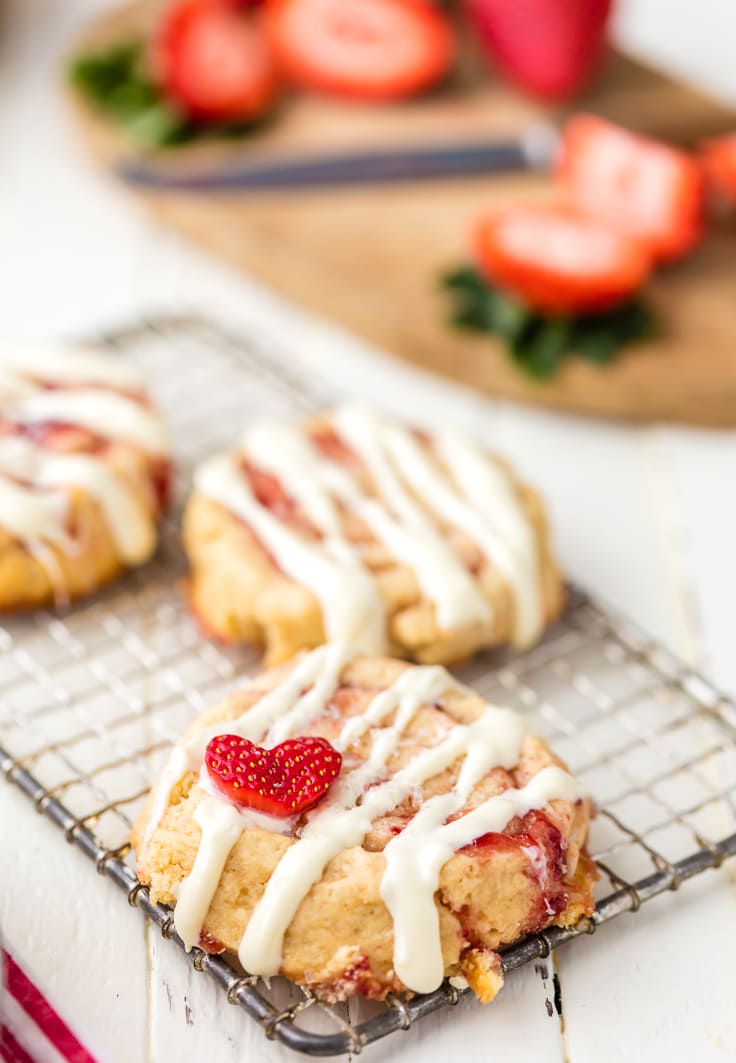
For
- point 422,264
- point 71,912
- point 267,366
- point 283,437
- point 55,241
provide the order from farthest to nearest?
point 55,241 < point 422,264 < point 267,366 < point 283,437 < point 71,912

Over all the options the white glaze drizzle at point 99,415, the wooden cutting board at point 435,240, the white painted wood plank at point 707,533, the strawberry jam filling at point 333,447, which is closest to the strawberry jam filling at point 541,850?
the white painted wood plank at point 707,533

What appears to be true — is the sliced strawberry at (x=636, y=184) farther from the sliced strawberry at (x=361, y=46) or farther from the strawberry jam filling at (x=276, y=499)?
the strawberry jam filling at (x=276, y=499)

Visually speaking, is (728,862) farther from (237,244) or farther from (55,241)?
(55,241)

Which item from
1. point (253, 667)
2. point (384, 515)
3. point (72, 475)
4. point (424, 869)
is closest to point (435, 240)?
point (384, 515)

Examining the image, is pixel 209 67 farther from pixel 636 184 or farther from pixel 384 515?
pixel 384 515

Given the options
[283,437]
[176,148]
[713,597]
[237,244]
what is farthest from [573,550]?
[176,148]

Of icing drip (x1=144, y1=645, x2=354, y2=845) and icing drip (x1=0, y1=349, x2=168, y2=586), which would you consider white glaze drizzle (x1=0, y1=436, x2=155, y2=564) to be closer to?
icing drip (x1=0, y1=349, x2=168, y2=586)

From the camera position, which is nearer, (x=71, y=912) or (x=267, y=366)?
(x=71, y=912)
